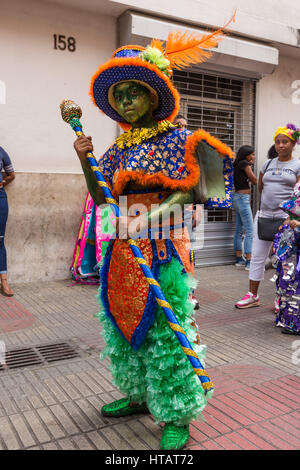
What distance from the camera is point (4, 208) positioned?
548cm

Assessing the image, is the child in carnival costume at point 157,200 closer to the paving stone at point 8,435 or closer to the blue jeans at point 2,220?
the paving stone at point 8,435

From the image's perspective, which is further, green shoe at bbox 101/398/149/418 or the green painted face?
green shoe at bbox 101/398/149/418

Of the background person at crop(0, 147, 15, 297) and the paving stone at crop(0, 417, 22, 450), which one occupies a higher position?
the background person at crop(0, 147, 15, 297)

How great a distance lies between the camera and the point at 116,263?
2.42 m

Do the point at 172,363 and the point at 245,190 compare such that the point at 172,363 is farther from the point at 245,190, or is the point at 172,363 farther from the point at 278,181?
the point at 245,190

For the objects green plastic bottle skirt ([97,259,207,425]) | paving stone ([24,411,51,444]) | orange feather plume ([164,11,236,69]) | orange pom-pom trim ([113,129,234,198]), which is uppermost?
orange feather plume ([164,11,236,69])

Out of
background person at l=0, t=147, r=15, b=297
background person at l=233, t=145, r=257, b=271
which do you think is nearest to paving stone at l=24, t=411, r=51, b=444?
background person at l=0, t=147, r=15, b=297

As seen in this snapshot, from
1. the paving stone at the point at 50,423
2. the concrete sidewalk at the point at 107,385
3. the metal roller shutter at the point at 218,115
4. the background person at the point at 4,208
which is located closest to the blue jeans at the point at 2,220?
the background person at the point at 4,208

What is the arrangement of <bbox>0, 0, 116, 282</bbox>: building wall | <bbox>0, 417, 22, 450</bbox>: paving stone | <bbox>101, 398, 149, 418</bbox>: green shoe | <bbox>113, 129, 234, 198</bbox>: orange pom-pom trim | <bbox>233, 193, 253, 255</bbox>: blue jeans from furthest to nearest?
<bbox>233, 193, 253, 255</bbox>: blue jeans, <bbox>0, 0, 116, 282</bbox>: building wall, <bbox>101, 398, 149, 418</bbox>: green shoe, <bbox>0, 417, 22, 450</bbox>: paving stone, <bbox>113, 129, 234, 198</bbox>: orange pom-pom trim

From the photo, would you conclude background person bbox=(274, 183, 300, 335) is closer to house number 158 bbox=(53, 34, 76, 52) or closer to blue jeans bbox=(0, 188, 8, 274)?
blue jeans bbox=(0, 188, 8, 274)

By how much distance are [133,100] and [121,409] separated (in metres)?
1.85

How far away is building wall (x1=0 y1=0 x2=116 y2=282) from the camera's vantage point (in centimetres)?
600

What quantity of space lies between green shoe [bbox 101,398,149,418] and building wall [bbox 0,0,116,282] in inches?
154
